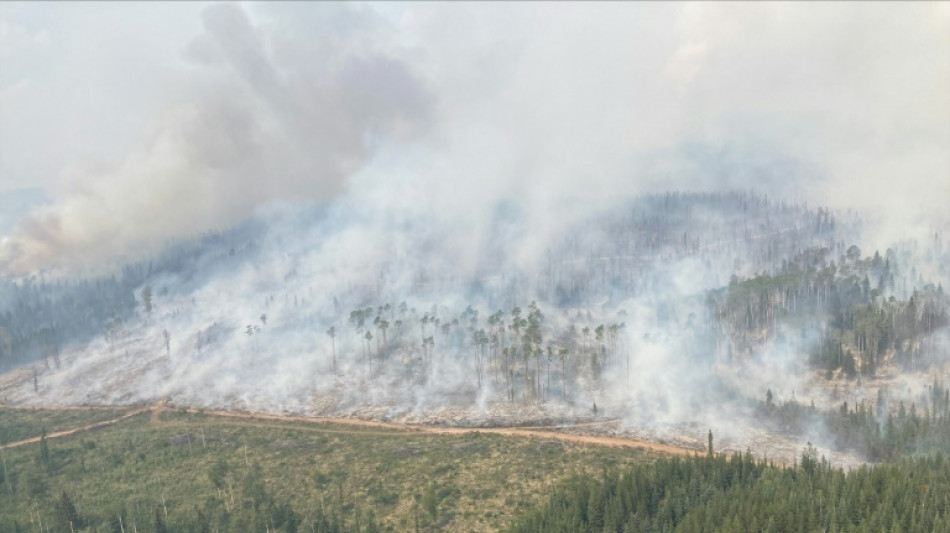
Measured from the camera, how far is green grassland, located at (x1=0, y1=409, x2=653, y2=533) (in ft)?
480

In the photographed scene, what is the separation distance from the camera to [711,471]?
148 metres

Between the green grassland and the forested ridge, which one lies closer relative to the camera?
the forested ridge

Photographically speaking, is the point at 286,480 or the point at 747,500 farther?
the point at 286,480

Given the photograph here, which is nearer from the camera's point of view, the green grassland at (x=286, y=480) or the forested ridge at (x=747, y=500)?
the forested ridge at (x=747, y=500)

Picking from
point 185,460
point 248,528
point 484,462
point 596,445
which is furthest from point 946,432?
point 185,460

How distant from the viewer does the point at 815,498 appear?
126500 mm

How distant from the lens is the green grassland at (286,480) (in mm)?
146250

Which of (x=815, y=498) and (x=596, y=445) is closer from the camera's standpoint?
(x=815, y=498)

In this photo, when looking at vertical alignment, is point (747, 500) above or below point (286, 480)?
above

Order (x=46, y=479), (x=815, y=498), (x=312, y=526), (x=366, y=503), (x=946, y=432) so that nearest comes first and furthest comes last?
1. (x=815, y=498)
2. (x=312, y=526)
3. (x=366, y=503)
4. (x=46, y=479)
5. (x=946, y=432)

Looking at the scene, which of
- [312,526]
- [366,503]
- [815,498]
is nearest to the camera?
[815,498]

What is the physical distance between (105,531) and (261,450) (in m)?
47.5

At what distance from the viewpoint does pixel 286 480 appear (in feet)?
546

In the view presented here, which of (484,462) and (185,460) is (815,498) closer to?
(484,462)
